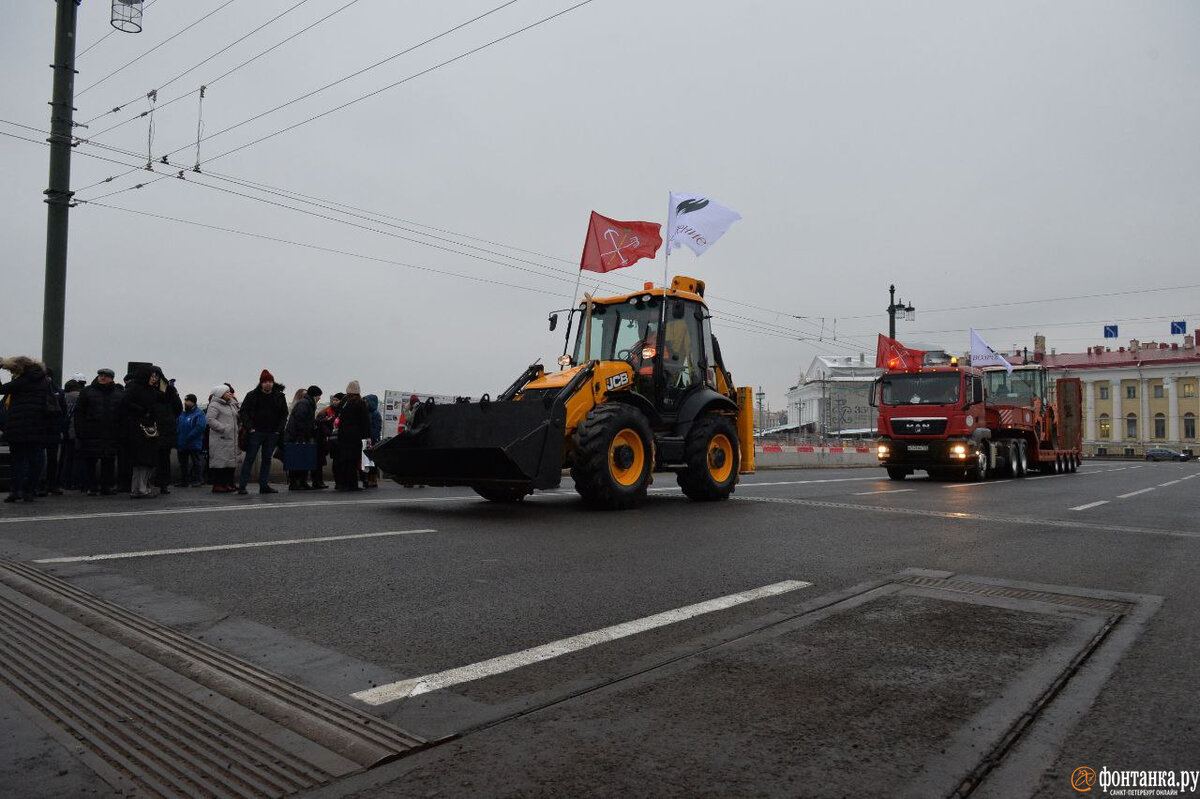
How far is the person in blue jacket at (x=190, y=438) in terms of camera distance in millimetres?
12648

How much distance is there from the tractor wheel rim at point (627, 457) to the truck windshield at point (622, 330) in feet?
4.44

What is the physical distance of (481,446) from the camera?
355 inches

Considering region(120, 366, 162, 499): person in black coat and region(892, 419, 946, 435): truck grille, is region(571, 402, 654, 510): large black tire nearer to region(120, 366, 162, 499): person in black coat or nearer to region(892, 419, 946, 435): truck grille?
region(120, 366, 162, 499): person in black coat

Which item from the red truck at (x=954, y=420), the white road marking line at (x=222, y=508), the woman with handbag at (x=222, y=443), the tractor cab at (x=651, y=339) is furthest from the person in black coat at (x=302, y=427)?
the red truck at (x=954, y=420)

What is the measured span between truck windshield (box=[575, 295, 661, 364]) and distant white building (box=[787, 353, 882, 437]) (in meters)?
77.4

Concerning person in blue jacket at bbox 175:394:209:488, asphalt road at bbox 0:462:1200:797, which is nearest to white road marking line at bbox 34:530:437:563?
asphalt road at bbox 0:462:1200:797

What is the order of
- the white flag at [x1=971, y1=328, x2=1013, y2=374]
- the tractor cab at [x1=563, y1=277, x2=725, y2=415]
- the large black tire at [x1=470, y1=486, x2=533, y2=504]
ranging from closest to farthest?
1. the large black tire at [x1=470, y1=486, x2=533, y2=504]
2. the tractor cab at [x1=563, y1=277, x2=725, y2=415]
3. the white flag at [x1=971, y1=328, x2=1013, y2=374]

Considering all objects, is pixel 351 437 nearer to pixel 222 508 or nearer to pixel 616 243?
pixel 222 508

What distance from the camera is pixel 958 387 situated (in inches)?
778

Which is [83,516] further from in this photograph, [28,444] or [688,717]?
[688,717]

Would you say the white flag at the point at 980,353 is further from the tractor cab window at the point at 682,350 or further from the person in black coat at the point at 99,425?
the person in black coat at the point at 99,425

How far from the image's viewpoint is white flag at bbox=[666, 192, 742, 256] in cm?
1509

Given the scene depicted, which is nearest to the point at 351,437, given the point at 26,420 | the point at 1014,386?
the point at 26,420

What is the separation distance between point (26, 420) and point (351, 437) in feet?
14.5
